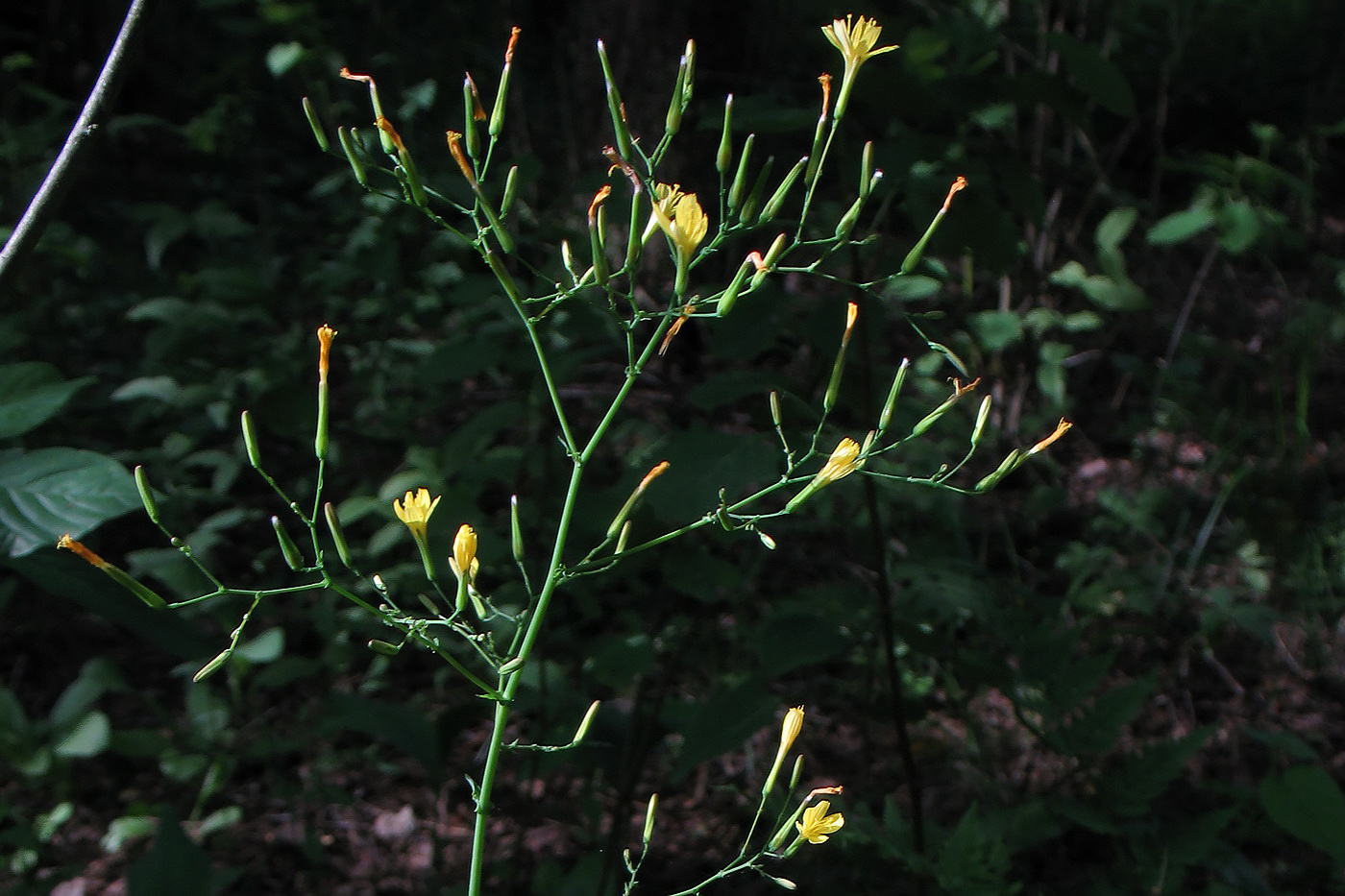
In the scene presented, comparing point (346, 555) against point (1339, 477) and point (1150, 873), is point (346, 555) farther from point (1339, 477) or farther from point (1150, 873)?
point (1339, 477)

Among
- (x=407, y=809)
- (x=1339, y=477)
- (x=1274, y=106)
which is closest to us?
(x=407, y=809)

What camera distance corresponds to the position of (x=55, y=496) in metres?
1.22

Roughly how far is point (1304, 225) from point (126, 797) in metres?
5.26

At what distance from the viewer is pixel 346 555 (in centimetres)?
84

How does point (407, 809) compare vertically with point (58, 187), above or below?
below

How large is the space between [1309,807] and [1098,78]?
1.17 meters

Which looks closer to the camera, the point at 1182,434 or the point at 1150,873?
the point at 1150,873

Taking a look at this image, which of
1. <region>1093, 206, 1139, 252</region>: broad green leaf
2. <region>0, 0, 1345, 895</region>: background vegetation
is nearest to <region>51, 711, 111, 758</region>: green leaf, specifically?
<region>0, 0, 1345, 895</region>: background vegetation

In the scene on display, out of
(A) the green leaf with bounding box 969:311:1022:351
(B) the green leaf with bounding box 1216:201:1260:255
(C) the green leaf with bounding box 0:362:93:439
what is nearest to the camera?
(C) the green leaf with bounding box 0:362:93:439

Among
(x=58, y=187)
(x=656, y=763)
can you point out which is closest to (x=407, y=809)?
(x=656, y=763)

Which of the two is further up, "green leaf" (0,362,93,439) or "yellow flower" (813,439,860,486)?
"yellow flower" (813,439,860,486)

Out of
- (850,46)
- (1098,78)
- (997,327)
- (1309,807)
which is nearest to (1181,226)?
(997,327)

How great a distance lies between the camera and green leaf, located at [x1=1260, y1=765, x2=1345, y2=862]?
1659mm

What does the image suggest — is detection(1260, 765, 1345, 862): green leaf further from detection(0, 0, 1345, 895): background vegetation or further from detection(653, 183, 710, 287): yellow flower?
detection(653, 183, 710, 287): yellow flower
